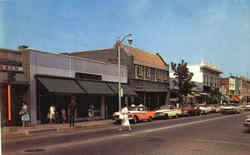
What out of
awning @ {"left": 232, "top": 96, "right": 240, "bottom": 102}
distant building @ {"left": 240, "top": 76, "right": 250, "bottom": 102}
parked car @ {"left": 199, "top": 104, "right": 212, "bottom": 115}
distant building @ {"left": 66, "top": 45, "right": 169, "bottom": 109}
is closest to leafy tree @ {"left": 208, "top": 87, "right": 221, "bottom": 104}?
awning @ {"left": 232, "top": 96, "right": 240, "bottom": 102}

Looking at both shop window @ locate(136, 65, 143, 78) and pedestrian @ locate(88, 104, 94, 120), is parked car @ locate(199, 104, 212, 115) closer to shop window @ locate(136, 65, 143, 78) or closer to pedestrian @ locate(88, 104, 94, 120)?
shop window @ locate(136, 65, 143, 78)

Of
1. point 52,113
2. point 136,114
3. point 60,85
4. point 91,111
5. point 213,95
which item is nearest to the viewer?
point 52,113

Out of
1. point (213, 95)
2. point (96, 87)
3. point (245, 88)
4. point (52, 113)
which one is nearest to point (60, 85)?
point (52, 113)

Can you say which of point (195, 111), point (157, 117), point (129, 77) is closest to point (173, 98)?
point (195, 111)

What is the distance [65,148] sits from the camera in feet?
33.5

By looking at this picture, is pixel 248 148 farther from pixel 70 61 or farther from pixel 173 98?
pixel 173 98

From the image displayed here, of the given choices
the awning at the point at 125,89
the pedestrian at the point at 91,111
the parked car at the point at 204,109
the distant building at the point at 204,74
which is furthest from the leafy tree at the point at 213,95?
the pedestrian at the point at 91,111

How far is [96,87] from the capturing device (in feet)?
94.2

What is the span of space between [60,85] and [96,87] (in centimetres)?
526

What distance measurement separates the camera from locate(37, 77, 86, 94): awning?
2266 cm

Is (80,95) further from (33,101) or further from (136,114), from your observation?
(136,114)

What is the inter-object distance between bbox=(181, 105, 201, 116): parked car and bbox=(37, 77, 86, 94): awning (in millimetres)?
14798

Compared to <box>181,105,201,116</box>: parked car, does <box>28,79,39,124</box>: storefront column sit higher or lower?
higher

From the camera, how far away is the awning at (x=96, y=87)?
2714cm
